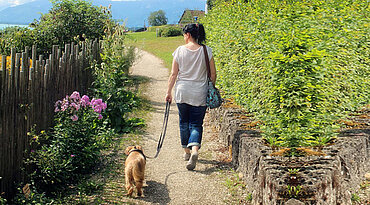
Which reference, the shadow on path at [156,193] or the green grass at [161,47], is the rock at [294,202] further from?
the green grass at [161,47]

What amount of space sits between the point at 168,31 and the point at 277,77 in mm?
41073

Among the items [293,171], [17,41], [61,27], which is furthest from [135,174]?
[61,27]

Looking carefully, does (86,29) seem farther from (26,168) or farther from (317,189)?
(317,189)

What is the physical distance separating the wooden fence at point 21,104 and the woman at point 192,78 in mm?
1529

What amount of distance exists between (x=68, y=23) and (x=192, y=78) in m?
6.93

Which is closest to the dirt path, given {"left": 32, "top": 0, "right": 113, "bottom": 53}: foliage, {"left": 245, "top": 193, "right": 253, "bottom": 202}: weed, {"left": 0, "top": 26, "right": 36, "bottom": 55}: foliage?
{"left": 245, "top": 193, "right": 253, "bottom": 202}: weed

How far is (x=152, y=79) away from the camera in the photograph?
14.1m

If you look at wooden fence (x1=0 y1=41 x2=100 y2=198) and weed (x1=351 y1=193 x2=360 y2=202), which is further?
weed (x1=351 y1=193 x2=360 y2=202)

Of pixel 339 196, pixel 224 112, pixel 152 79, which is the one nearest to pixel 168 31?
pixel 152 79

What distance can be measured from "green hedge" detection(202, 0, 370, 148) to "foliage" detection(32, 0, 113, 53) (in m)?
5.64

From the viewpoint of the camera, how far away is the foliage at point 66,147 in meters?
4.55

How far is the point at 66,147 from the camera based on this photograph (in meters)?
4.83

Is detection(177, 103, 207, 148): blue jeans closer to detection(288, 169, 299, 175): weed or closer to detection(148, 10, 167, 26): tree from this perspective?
detection(288, 169, 299, 175): weed

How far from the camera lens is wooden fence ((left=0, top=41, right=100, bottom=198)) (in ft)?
13.5
